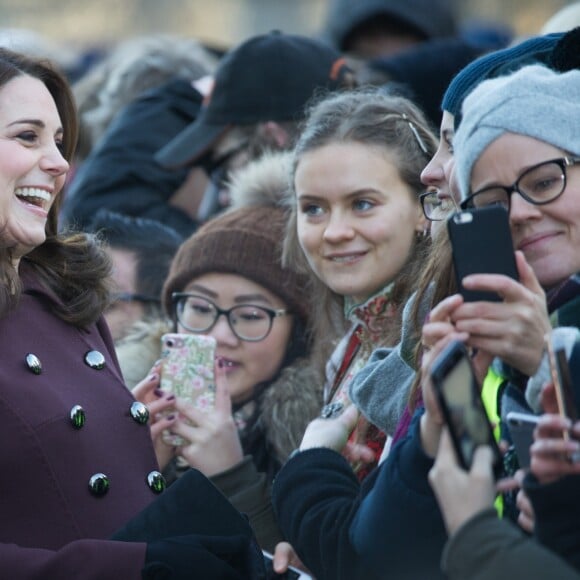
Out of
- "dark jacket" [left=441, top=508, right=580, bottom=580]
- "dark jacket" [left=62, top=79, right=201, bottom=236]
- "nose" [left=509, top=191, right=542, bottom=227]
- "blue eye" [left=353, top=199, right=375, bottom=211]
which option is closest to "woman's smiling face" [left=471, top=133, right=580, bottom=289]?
"nose" [left=509, top=191, right=542, bottom=227]

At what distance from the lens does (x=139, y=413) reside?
11.4ft

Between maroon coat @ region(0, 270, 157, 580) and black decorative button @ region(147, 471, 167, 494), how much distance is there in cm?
1

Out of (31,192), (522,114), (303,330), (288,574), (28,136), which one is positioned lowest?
(288,574)

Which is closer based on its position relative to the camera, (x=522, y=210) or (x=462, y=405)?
(x=462, y=405)

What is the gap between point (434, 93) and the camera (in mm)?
5637

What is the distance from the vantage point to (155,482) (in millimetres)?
3439

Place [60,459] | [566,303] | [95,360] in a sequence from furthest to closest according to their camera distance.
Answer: [95,360]
[60,459]
[566,303]

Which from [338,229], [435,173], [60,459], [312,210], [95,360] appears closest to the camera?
[60,459]

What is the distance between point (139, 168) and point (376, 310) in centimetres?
235

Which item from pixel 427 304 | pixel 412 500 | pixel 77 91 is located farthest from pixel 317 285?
pixel 77 91

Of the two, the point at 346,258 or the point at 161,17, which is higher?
the point at 346,258

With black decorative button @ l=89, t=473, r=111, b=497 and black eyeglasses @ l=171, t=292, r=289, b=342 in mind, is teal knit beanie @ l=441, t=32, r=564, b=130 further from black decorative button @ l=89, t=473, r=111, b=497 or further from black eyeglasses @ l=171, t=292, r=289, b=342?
black eyeglasses @ l=171, t=292, r=289, b=342

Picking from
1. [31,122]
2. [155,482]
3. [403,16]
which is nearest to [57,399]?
[155,482]

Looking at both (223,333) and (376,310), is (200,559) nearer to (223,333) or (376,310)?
(376,310)
